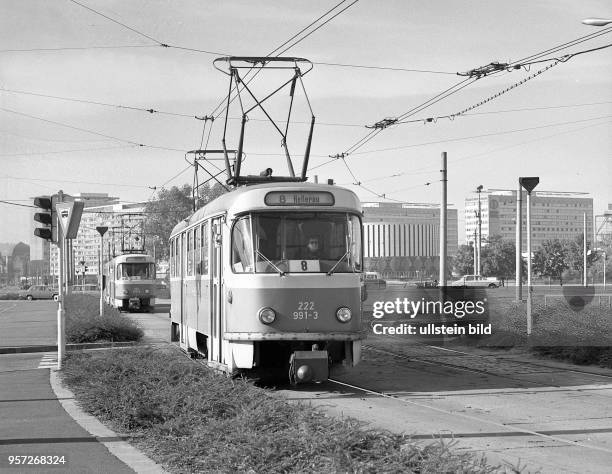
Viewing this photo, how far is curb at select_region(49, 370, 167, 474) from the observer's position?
7.78m

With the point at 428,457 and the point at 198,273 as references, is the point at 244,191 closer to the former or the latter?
the point at 198,273

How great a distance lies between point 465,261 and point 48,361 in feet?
367

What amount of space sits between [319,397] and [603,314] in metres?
8.56

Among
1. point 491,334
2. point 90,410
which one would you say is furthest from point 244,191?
point 491,334

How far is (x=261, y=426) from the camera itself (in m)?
8.27

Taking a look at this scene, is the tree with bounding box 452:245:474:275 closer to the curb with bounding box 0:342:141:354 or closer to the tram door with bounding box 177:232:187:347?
the curb with bounding box 0:342:141:354

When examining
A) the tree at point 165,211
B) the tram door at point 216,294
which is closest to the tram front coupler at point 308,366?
the tram door at point 216,294

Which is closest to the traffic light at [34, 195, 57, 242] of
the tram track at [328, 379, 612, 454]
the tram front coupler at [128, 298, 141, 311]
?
the tram track at [328, 379, 612, 454]

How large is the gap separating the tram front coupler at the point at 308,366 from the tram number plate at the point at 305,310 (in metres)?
0.57

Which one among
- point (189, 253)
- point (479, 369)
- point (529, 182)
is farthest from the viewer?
point (529, 182)

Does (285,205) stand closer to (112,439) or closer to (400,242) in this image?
(112,439)

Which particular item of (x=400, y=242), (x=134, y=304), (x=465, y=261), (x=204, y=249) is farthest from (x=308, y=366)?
(x=400, y=242)

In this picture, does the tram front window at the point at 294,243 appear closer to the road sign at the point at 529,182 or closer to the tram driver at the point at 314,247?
the tram driver at the point at 314,247

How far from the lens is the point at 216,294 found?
14953mm
